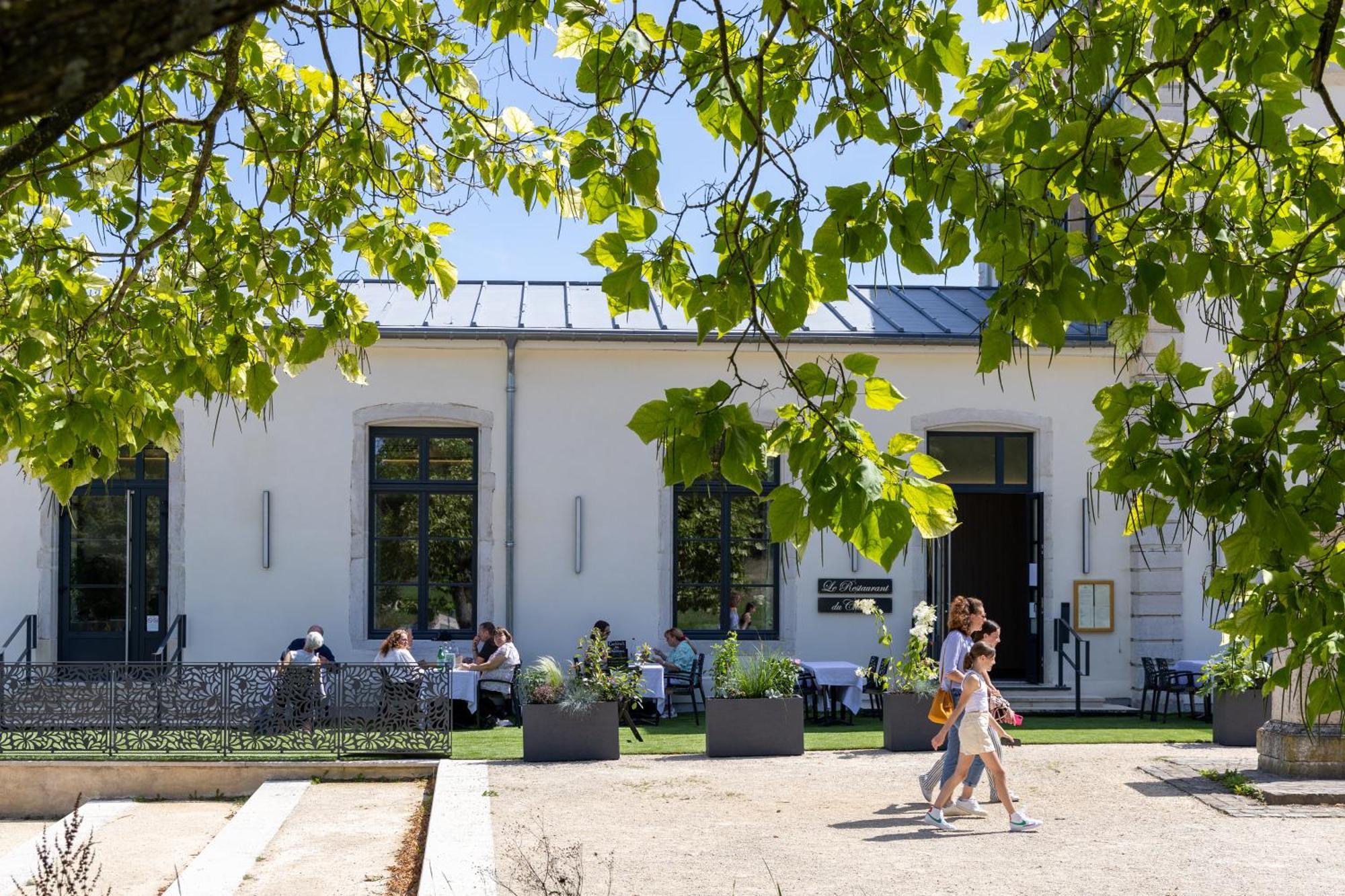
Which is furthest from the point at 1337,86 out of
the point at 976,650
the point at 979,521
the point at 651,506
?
the point at 976,650

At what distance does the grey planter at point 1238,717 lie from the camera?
10.6 meters

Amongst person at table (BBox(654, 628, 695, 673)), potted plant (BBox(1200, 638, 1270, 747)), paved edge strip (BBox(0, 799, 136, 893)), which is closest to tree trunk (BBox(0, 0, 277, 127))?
paved edge strip (BBox(0, 799, 136, 893))

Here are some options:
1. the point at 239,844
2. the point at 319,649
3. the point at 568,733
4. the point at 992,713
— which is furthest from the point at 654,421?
the point at 319,649

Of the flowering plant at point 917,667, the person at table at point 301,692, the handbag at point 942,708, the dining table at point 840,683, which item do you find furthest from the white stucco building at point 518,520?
the handbag at point 942,708

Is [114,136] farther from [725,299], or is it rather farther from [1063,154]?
[1063,154]

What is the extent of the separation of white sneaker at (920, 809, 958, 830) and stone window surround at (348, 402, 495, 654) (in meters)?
6.94

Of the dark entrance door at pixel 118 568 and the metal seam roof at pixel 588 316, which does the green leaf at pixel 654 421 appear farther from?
the dark entrance door at pixel 118 568

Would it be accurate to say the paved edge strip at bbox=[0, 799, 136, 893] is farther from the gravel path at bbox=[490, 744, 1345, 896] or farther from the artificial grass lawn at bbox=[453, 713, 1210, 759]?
the artificial grass lawn at bbox=[453, 713, 1210, 759]

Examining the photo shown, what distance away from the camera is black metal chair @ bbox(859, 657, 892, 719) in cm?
1284

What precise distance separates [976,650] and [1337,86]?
10.1m

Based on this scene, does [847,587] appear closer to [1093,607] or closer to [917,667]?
[1093,607]

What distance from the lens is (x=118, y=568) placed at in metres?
13.8

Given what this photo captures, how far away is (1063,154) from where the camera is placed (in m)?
3.30

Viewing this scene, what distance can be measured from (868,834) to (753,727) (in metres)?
3.02
